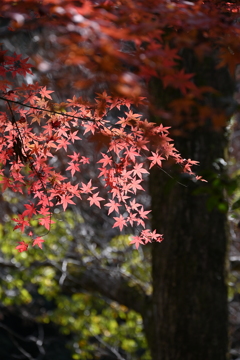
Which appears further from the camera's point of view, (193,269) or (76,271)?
(76,271)

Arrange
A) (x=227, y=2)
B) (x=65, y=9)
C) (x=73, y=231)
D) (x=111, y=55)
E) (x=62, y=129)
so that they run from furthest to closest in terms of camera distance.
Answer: (x=73, y=231), (x=227, y=2), (x=62, y=129), (x=65, y=9), (x=111, y=55)

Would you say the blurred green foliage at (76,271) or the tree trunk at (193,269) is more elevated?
the tree trunk at (193,269)

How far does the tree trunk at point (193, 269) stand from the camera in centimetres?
282

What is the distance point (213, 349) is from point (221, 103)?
1.80 meters

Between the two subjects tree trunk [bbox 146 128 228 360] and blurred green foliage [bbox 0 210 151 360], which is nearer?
tree trunk [bbox 146 128 228 360]

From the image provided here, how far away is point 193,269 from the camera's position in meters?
2.81

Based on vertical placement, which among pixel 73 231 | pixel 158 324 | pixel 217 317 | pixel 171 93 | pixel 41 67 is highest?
pixel 41 67

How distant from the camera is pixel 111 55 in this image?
0.91 meters

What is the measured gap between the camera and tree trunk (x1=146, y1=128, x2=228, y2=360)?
2.82m

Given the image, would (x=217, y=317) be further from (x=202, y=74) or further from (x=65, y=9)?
(x=65, y=9)

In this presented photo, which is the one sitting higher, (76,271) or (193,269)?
(193,269)

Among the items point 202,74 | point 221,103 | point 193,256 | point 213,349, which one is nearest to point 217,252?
point 193,256

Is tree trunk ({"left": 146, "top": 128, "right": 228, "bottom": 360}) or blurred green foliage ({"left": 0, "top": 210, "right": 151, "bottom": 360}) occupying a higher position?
tree trunk ({"left": 146, "top": 128, "right": 228, "bottom": 360})

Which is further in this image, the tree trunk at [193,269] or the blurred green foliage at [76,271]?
the blurred green foliage at [76,271]
